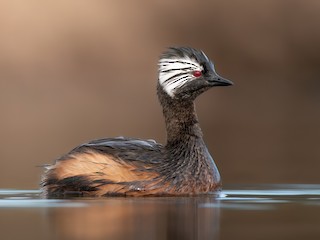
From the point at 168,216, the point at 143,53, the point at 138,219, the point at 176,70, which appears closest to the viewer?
the point at 138,219

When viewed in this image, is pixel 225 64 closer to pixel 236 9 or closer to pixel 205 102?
pixel 236 9

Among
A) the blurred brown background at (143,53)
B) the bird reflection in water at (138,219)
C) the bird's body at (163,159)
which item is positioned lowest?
the bird reflection in water at (138,219)

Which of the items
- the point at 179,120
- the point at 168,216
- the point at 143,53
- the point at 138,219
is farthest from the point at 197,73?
the point at 143,53

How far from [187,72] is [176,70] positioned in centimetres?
14

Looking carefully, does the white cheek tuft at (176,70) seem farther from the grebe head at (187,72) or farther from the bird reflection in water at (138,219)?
the bird reflection in water at (138,219)

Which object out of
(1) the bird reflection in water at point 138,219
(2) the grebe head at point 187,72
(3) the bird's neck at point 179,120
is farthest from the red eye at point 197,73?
(1) the bird reflection in water at point 138,219

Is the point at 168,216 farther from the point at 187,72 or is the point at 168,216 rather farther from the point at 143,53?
the point at 143,53

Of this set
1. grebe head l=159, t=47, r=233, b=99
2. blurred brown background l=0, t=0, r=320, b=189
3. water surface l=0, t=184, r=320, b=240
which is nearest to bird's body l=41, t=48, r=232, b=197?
grebe head l=159, t=47, r=233, b=99

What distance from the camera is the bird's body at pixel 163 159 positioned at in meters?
14.5

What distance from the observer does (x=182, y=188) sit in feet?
48.1

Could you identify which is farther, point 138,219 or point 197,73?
point 197,73

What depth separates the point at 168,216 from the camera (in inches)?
483

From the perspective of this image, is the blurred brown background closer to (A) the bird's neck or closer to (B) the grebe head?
(A) the bird's neck

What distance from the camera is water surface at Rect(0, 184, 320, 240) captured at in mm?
11055
